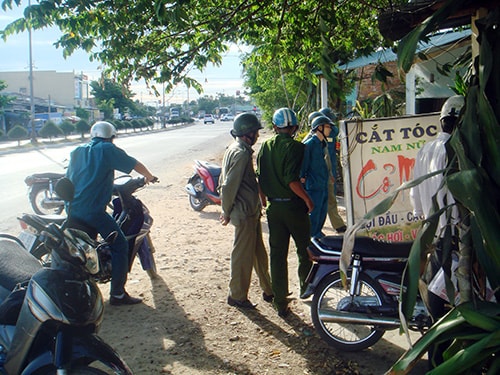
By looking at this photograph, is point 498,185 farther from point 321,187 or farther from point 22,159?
point 22,159

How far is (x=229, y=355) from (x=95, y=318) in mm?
1434

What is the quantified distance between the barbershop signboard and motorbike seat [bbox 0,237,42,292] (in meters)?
2.94

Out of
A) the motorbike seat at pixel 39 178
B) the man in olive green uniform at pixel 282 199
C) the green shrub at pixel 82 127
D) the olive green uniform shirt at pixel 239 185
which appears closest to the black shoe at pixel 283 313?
the man in olive green uniform at pixel 282 199

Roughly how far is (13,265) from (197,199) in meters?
6.31

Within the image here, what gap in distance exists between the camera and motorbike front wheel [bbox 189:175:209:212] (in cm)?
959

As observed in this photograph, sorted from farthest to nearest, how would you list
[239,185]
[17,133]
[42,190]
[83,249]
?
[17,133] → [42,190] → [239,185] → [83,249]

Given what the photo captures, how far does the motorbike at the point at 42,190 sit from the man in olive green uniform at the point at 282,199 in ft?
19.7

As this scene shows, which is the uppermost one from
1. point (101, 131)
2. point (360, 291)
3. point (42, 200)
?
point (101, 131)

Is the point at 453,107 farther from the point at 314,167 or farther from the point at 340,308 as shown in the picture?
the point at 314,167

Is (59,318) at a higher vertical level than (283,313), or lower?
higher

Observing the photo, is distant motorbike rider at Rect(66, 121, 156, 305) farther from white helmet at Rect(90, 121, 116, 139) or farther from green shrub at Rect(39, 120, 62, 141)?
green shrub at Rect(39, 120, 62, 141)

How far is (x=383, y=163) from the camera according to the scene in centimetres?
514

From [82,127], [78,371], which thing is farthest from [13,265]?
[82,127]

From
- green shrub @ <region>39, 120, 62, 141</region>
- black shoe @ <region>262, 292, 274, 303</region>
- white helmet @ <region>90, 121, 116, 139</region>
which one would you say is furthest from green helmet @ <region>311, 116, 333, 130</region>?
green shrub @ <region>39, 120, 62, 141</region>
